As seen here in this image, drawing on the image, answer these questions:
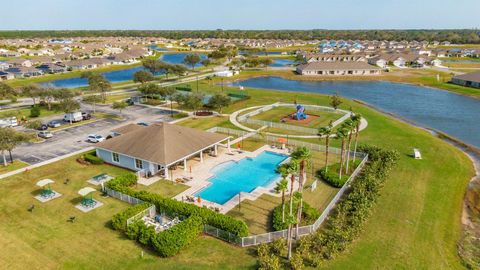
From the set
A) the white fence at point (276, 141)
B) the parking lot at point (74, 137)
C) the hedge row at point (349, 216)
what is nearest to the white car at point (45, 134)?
the parking lot at point (74, 137)

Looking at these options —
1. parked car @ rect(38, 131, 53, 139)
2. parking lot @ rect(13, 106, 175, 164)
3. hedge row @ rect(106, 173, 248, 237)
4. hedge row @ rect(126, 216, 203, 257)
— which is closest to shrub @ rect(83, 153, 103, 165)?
parking lot @ rect(13, 106, 175, 164)

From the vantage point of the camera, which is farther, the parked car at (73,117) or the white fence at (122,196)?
the parked car at (73,117)

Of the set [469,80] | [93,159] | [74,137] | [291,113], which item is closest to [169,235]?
[93,159]

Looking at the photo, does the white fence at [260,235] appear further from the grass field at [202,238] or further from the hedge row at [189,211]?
the grass field at [202,238]

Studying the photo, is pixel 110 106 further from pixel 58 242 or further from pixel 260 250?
pixel 260 250

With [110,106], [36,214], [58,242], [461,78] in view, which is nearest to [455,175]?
[58,242]

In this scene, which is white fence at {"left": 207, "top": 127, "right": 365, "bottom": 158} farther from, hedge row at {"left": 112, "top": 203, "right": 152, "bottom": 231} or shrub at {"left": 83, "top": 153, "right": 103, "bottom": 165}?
A: hedge row at {"left": 112, "top": 203, "right": 152, "bottom": 231}
